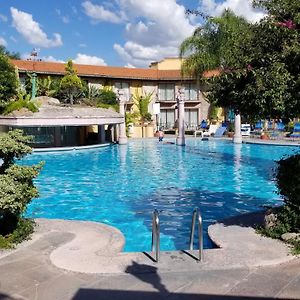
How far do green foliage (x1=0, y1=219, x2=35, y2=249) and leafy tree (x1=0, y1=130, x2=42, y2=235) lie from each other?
15 centimetres

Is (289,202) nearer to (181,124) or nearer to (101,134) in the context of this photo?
(181,124)

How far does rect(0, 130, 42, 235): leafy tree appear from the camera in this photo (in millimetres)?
6602

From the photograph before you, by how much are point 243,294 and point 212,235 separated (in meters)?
2.48

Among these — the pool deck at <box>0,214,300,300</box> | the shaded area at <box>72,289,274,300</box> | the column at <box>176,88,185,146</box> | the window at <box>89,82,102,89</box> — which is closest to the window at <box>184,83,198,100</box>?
the window at <box>89,82,102,89</box>

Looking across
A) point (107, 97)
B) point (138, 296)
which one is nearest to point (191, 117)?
point (107, 97)

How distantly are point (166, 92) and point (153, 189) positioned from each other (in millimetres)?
30839

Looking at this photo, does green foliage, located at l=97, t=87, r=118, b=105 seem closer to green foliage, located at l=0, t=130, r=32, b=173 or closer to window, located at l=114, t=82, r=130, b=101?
window, located at l=114, t=82, r=130, b=101

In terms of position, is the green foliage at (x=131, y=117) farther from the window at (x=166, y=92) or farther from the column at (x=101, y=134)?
the column at (x=101, y=134)

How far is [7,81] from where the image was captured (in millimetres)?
30578

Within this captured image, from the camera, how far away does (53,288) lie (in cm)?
512

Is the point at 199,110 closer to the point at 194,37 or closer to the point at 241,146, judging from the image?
the point at 194,37

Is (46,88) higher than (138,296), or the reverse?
(46,88)

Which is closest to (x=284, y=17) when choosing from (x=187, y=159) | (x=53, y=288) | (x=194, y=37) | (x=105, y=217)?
(x=53, y=288)

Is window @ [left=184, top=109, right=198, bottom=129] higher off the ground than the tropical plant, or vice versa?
the tropical plant
